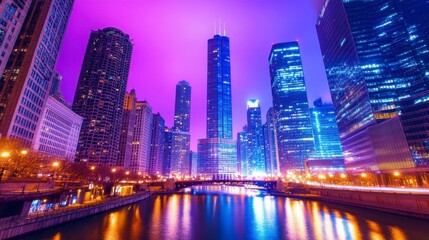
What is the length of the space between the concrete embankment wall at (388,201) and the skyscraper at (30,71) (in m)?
129

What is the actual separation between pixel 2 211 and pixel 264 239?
160ft

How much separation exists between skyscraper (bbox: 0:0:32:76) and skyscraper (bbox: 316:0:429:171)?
173m

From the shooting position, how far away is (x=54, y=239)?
38.8 meters

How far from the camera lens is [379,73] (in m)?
130

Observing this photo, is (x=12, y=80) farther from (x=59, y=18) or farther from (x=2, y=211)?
(x=2, y=211)

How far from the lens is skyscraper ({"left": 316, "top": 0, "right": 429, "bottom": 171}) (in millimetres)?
109625

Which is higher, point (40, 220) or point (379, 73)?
point (379, 73)

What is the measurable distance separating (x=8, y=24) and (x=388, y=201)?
144m

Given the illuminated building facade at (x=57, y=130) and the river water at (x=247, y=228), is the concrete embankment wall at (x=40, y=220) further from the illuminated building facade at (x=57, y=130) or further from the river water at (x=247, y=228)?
the illuminated building facade at (x=57, y=130)

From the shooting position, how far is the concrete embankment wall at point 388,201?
163 ft

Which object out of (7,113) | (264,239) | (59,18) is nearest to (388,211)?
(264,239)

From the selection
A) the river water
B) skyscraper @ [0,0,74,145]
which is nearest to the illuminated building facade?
skyscraper @ [0,0,74,145]

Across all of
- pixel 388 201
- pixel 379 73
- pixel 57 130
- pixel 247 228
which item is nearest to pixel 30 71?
pixel 57 130

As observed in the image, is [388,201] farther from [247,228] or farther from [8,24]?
[8,24]
